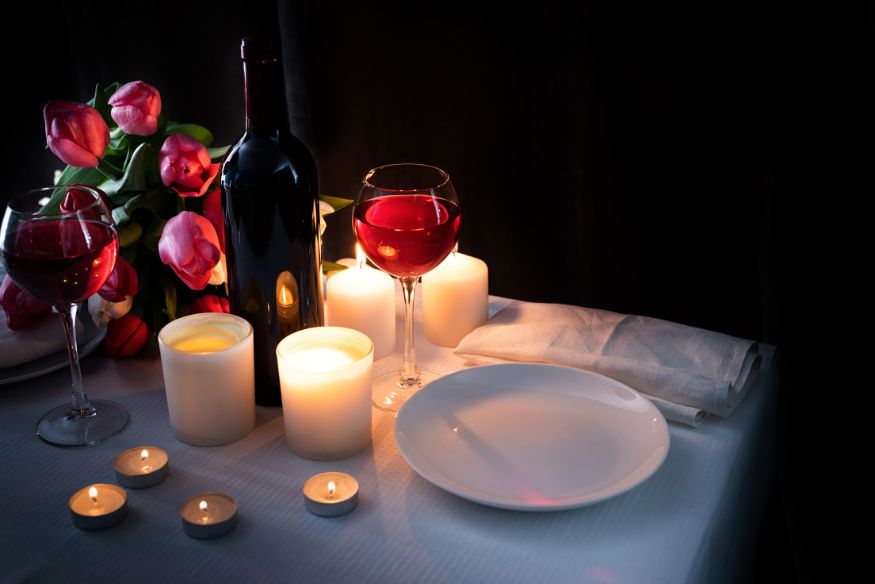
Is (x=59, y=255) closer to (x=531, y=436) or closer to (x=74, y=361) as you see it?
(x=74, y=361)

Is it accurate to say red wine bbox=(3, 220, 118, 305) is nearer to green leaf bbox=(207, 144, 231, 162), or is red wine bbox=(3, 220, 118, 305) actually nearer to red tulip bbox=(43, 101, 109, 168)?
red tulip bbox=(43, 101, 109, 168)

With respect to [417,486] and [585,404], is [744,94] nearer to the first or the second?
[585,404]

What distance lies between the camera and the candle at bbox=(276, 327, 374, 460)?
0.79 m

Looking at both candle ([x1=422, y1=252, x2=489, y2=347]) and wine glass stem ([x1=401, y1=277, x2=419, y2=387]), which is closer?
wine glass stem ([x1=401, y1=277, x2=419, y2=387])

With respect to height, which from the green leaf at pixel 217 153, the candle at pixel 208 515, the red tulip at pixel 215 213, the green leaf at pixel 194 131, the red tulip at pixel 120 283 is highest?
the green leaf at pixel 194 131

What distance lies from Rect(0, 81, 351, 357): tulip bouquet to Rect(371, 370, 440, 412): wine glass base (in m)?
0.19

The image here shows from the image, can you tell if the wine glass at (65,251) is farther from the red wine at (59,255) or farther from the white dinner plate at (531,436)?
the white dinner plate at (531,436)

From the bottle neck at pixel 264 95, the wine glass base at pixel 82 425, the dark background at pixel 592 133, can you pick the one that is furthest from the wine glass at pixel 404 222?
the dark background at pixel 592 133

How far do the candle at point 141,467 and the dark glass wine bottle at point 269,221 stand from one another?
0.14 m

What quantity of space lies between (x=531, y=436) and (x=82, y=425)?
462mm

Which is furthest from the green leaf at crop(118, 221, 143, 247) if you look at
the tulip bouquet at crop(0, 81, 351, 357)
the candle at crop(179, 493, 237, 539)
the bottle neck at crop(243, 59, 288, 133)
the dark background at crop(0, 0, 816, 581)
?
the dark background at crop(0, 0, 816, 581)

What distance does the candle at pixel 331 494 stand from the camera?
728 millimetres

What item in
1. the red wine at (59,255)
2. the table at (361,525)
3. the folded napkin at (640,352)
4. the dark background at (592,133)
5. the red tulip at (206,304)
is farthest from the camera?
the dark background at (592,133)

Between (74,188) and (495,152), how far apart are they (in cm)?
106
